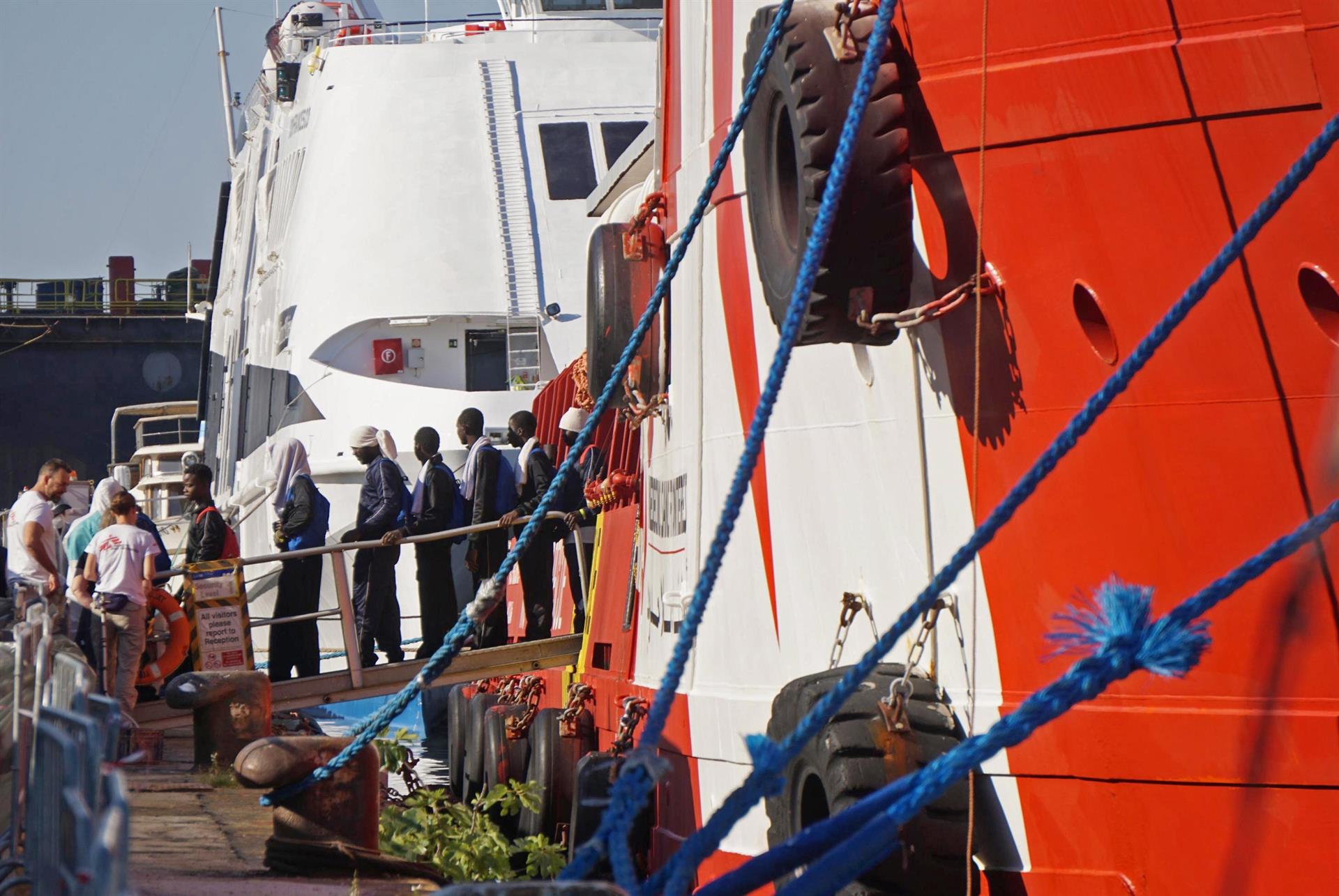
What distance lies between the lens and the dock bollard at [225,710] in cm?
845

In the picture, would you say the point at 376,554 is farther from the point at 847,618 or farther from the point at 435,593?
the point at 847,618

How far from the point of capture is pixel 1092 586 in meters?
4.17

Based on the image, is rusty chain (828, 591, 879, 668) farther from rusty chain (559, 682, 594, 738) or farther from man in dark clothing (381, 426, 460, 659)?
man in dark clothing (381, 426, 460, 659)

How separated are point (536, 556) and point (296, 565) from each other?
62.5 inches

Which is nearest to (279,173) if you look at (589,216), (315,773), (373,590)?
(589,216)

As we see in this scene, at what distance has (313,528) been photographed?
1096cm

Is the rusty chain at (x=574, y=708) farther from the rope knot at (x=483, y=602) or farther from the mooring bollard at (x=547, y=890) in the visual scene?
the mooring bollard at (x=547, y=890)

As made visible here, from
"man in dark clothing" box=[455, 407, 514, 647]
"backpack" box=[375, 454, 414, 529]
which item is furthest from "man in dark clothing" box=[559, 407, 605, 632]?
"backpack" box=[375, 454, 414, 529]

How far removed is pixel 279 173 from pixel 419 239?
499 centimetres

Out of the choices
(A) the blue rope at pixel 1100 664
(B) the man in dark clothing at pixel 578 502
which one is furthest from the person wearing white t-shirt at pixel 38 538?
(A) the blue rope at pixel 1100 664

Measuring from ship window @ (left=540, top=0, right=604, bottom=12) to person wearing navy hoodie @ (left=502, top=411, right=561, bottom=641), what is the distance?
838 cm

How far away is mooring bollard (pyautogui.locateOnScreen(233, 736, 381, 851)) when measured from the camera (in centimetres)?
578

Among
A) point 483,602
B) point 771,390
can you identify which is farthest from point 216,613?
point 771,390

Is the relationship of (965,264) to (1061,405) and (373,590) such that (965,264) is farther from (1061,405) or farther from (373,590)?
(373,590)
